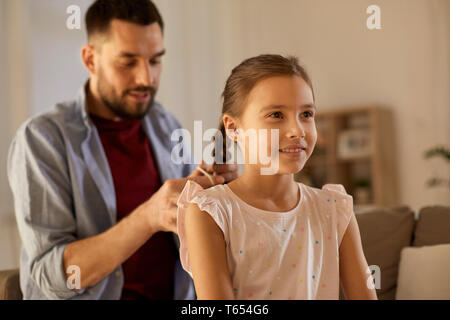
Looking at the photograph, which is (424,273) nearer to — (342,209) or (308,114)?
(342,209)

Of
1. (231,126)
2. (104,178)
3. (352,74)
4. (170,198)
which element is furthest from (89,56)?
(352,74)

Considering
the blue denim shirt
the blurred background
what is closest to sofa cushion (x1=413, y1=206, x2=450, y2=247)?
the blue denim shirt

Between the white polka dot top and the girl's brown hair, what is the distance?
0.43 feet

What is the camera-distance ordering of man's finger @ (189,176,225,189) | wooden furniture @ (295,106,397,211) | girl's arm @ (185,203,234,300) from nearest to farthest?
girl's arm @ (185,203,234,300) < man's finger @ (189,176,225,189) < wooden furniture @ (295,106,397,211)

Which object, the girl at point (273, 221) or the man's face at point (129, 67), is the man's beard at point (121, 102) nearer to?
the man's face at point (129, 67)

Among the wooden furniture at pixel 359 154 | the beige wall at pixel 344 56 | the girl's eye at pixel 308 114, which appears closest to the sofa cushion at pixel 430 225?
the girl's eye at pixel 308 114

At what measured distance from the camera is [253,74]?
70 cm

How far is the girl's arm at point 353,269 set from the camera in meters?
0.70

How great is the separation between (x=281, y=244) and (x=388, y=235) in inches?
33.8

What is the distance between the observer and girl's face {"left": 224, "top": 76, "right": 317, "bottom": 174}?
0.65 m

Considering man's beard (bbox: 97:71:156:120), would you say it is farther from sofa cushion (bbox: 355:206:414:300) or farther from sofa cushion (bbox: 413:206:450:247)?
sofa cushion (bbox: 413:206:450:247)

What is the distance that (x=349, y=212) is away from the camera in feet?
2.39

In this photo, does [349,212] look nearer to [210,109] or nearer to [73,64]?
[73,64]

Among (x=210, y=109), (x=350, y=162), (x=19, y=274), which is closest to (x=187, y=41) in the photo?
(x=210, y=109)
